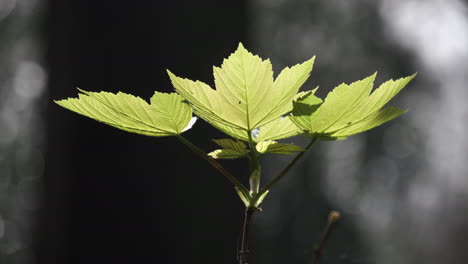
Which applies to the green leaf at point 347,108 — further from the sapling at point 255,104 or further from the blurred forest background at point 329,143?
the blurred forest background at point 329,143

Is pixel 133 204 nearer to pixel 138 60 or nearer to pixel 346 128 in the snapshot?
pixel 138 60

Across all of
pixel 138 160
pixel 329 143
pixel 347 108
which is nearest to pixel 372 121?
pixel 347 108

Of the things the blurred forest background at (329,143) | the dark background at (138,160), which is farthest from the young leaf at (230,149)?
the blurred forest background at (329,143)

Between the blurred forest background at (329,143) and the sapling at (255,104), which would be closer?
the sapling at (255,104)

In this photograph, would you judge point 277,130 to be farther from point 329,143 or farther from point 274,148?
point 329,143

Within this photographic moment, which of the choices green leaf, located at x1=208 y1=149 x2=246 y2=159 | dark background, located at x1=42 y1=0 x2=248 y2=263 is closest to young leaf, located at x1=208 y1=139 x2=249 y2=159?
green leaf, located at x1=208 y1=149 x2=246 y2=159

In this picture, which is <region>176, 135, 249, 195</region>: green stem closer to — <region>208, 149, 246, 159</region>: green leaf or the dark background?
<region>208, 149, 246, 159</region>: green leaf

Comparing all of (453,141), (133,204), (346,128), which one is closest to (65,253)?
(133,204)
